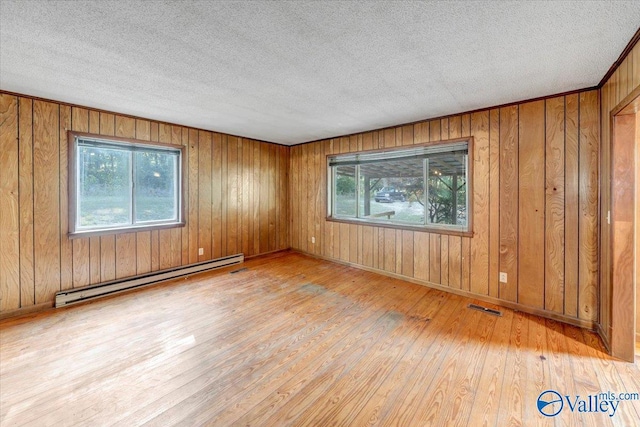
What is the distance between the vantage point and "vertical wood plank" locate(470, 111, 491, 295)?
10.4 ft

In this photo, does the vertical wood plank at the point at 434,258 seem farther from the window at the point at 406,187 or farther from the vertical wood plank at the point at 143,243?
the vertical wood plank at the point at 143,243

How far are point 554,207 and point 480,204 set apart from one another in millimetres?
685

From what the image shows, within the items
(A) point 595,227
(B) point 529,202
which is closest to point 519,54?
(B) point 529,202

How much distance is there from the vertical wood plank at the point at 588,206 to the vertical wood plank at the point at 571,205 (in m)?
0.04

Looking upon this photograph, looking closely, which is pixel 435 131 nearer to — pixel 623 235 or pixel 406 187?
pixel 406 187

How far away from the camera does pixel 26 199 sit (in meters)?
2.87

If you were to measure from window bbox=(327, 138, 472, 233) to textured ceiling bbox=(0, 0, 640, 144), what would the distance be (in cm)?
76

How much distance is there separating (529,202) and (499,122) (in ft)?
3.25

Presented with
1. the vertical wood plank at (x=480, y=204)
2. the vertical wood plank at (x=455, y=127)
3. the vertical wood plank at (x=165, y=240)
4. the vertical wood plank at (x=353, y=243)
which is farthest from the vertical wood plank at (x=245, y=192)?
the vertical wood plank at (x=480, y=204)

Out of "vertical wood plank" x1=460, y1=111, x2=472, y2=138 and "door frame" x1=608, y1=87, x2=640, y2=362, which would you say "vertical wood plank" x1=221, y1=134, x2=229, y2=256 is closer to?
"vertical wood plank" x1=460, y1=111, x2=472, y2=138

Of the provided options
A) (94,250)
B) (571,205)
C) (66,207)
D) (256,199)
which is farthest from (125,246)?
(571,205)

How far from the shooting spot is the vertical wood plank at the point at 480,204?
3.17m

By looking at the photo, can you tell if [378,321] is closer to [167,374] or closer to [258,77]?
[167,374]

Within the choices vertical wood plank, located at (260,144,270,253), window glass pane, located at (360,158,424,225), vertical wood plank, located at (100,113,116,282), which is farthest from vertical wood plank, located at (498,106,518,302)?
vertical wood plank, located at (100,113,116,282)
